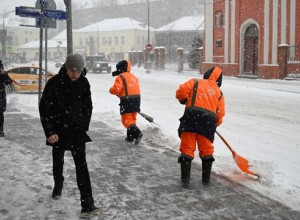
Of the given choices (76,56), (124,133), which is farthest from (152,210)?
(124,133)

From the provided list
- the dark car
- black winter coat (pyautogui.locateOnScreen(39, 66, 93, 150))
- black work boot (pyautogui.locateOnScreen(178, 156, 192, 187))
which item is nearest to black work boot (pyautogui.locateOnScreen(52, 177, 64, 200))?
black winter coat (pyautogui.locateOnScreen(39, 66, 93, 150))

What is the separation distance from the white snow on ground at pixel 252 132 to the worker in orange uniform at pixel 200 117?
2.65 feet

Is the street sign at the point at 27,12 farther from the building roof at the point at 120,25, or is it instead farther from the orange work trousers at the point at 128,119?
the building roof at the point at 120,25

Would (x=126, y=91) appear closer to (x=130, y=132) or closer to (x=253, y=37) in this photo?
(x=130, y=132)

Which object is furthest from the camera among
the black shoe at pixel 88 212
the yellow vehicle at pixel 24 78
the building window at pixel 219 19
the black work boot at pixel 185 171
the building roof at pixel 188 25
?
the building roof at pixel 188 25

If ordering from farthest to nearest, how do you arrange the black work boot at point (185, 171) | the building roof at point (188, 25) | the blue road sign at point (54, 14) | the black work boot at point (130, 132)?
the building roof at point (188, 25), the blue road sign at point (54, 14), the black work boot at point (130, 132), the black work boot at point (185, 171)

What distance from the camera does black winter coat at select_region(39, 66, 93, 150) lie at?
4.56 meters

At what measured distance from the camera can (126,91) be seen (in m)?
7.97

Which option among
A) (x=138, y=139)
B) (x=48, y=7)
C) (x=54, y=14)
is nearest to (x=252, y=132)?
(x=138, y=139)

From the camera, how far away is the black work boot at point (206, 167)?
18.3 ft

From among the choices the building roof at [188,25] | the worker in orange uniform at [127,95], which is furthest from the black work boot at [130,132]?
the building roof at [188,25]

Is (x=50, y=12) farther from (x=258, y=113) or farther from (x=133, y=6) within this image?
(x=133, y=6)

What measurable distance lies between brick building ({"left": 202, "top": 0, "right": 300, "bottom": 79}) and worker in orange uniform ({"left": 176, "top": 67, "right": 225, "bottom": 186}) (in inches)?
866

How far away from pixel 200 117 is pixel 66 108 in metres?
1.78
